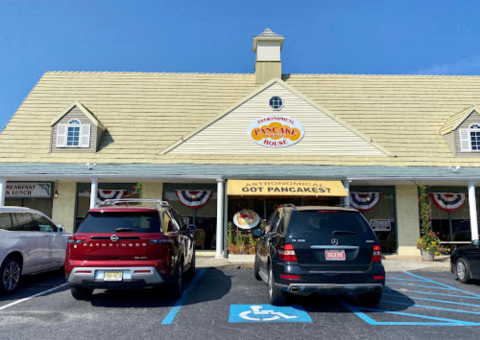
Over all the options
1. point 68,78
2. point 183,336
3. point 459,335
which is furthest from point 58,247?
point 68,78

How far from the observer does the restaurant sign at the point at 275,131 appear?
51.8ft

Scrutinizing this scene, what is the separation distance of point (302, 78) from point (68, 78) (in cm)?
1255

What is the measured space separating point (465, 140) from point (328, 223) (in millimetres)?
12854

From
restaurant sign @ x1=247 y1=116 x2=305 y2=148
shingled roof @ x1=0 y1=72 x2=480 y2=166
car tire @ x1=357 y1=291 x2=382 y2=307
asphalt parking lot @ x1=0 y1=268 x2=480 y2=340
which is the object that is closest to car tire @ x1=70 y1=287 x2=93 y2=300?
asphalt parking lot @ x1=0 y1=268 x2=480 y2=340

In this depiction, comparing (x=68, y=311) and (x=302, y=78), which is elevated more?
(x=302, y=78)

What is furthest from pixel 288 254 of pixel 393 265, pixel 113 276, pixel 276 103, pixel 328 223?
pixel 276 103

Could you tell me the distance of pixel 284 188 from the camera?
1315 centimetres

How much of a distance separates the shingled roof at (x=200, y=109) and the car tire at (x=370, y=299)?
901cm

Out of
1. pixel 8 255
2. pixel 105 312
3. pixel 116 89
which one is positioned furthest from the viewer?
pixel 116 89

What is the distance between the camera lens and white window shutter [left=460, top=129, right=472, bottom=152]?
52.2 ft

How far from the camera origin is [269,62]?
19.9 meters

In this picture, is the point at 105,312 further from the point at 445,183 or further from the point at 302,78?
the point at 302,78

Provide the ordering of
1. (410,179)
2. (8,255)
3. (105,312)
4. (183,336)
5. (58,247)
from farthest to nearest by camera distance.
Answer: (410,179) → (58,247) → (8,255) → (105,312) → (183,336)

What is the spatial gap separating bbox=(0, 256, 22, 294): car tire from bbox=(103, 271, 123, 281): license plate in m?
2.57
